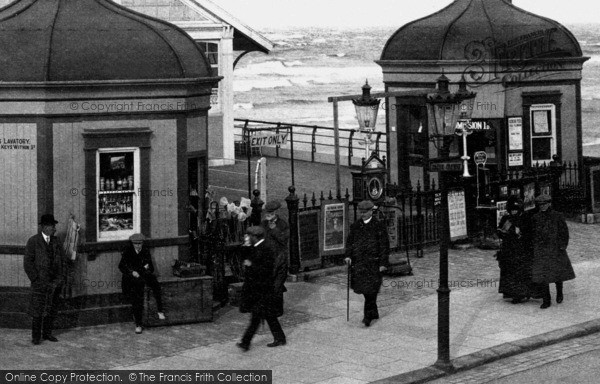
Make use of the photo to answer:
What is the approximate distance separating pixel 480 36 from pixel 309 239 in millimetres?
8214

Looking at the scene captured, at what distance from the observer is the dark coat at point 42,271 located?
16.2 m

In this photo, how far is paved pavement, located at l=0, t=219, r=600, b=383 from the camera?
1484cm

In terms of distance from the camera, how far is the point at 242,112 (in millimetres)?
112625

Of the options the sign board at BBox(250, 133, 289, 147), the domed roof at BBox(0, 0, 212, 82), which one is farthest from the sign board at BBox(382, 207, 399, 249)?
the sign board at BBox(250, 133, 289, 147)

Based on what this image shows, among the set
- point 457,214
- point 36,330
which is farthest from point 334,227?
point 36,330

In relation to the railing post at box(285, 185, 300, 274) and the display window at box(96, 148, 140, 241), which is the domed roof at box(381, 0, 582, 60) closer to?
the railing post at box(285, 185, 300, 274)

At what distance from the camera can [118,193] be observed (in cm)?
1758

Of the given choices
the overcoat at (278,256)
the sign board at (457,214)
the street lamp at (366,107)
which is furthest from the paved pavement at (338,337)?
the street lamp at (366,107)

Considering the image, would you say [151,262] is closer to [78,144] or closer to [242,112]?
[78,144]

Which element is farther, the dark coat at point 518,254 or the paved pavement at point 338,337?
the dark coat at point 518,254

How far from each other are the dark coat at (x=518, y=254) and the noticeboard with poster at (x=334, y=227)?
3.23m

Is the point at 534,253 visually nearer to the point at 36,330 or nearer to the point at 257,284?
the point at 257,284

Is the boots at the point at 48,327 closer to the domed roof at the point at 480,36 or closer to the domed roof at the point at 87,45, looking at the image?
the domed roof at the point at 87,45

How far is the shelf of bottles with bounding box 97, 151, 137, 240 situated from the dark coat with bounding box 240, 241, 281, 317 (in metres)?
2.90
